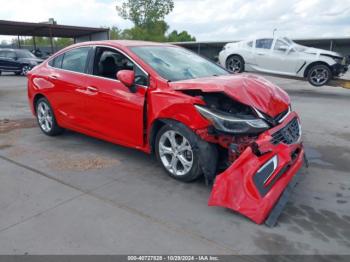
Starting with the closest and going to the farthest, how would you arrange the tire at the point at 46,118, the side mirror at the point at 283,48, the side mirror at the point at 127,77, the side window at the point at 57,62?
the side mirror at the point at 127,77, the side window at the point at 57,62, the tire at the point at 46,118, the side mirror at the point at 283,48

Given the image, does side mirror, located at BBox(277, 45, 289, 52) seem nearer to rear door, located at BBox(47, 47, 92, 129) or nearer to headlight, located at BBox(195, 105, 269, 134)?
rear door, located at BBox(47, 47, 92, 129)

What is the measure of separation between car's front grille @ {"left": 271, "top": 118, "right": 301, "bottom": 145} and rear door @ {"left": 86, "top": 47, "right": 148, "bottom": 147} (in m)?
1.62

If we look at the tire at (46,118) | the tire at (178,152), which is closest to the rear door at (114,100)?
the tire at (178,152)

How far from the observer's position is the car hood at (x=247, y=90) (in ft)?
12.3

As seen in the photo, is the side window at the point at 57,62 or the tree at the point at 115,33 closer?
the side window at the point at 57,62

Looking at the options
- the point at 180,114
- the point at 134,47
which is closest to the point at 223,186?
the point at 180,114

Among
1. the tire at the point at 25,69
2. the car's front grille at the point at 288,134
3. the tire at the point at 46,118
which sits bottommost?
the tire at the point at 25,69

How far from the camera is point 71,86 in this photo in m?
5.31

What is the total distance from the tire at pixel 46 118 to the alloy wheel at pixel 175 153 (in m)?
2.56

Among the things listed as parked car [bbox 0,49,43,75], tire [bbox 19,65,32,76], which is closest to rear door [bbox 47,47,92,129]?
tire [bbox 19,65,32,76]

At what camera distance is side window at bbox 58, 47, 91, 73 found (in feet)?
17.4

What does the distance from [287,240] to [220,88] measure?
1624mm

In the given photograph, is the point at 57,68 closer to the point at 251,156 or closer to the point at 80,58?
the point at 80,58

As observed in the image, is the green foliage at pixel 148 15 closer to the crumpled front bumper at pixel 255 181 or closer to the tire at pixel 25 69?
the tire at pixel 25 69
